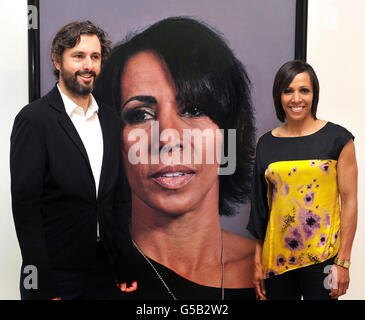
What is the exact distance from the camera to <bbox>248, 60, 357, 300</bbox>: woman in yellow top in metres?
1.40

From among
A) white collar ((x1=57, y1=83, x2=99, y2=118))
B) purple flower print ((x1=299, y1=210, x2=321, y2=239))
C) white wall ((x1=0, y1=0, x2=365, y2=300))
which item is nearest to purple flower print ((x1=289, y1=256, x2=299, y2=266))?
purple flower print ((x1=299, y1=210, x2=321, y2=239))

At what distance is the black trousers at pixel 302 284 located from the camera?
1.39 meters

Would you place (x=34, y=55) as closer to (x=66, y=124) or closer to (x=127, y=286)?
(x=66, y=124)

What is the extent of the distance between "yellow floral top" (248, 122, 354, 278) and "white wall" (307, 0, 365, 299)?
388mm

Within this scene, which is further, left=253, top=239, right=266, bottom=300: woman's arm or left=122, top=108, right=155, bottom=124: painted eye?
left=122, top=108, right=155, bottom=124: painted eye

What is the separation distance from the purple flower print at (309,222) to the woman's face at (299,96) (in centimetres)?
41

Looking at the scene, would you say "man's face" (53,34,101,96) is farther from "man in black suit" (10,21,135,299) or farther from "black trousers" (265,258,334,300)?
"black trousers" (265,258,334,300)

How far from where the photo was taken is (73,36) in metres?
1.53

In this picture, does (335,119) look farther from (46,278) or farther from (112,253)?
(46,278)

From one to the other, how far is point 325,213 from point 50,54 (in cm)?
146

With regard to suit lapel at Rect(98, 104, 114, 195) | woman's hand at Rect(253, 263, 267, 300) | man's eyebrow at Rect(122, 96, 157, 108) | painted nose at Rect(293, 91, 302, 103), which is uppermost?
Answer: man's eyebrow at Rect(122, 96, 157, 108)

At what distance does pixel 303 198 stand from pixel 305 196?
1cm

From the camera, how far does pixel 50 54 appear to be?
1.62 m
